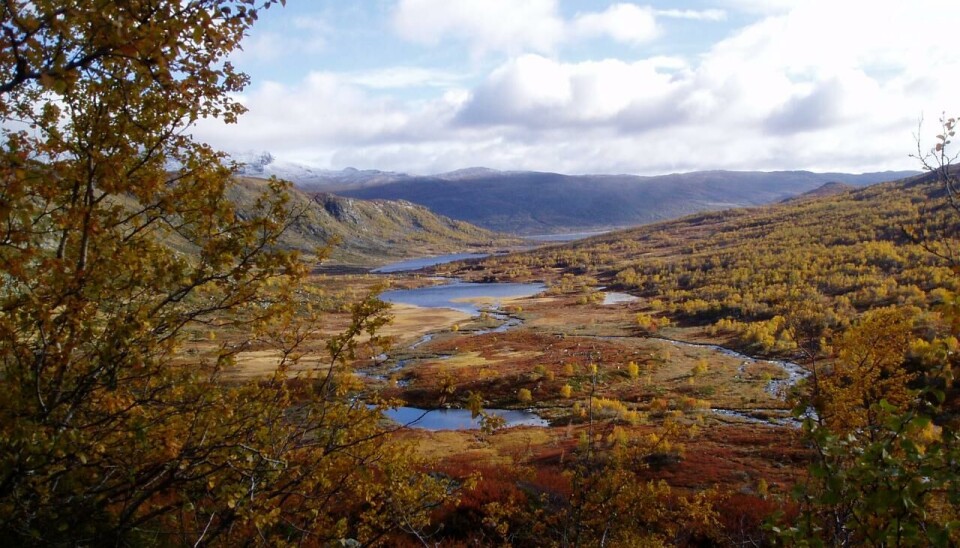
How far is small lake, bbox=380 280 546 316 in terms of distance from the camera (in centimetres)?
13050

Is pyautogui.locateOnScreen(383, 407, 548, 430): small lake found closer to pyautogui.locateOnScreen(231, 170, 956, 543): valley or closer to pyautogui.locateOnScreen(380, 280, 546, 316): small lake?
pyautogui.locateOnScreen(231, 170, 956, 543): valley

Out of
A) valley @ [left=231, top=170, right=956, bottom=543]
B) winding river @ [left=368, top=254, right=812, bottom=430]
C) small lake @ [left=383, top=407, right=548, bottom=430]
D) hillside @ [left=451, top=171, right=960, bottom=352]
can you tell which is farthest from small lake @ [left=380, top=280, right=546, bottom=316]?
small lake @ [left=383, top=407, right=548, bottom=430]

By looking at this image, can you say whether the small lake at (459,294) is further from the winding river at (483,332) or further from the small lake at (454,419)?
the small lake at (454,419)

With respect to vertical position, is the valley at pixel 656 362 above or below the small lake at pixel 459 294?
above

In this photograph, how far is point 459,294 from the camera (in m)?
151

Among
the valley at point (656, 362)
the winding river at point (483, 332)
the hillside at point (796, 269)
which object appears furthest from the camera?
the hillside at point (796, 269)

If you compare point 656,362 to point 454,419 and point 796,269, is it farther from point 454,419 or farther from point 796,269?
point 796,269

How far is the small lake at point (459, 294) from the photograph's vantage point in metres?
130

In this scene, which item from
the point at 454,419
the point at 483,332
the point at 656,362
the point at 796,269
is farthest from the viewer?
the point at 796,269

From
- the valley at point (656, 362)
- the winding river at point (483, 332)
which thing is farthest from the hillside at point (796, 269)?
the winding river at point (483, 332)

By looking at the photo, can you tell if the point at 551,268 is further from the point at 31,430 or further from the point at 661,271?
the point at 31,430

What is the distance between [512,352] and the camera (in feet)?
246

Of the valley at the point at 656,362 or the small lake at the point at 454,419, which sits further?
the small lake at the point at 454,419

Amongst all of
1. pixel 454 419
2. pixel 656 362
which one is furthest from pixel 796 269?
pixel 454 419
